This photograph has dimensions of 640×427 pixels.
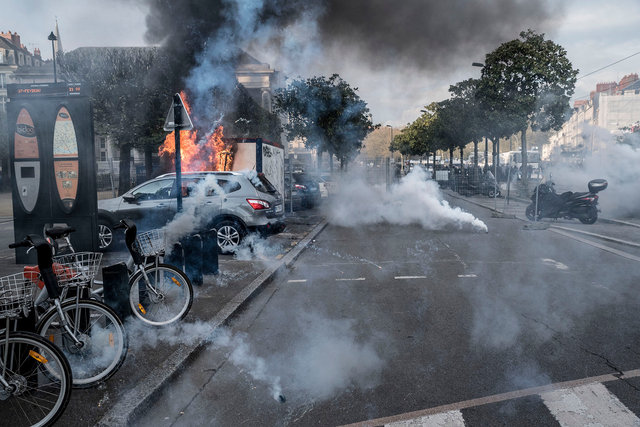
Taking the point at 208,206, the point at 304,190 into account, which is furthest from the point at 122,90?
the point at 208,206

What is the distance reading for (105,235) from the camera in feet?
33.4

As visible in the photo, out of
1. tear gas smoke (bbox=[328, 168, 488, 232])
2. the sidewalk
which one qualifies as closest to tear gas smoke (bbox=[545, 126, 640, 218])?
tear gas smoke (bbox=[328, 168, 488, 232])

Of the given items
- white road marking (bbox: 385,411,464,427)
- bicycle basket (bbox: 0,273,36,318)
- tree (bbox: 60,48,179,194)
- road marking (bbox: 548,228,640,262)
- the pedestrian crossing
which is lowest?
road marking (bbox: 548,228,640,262)

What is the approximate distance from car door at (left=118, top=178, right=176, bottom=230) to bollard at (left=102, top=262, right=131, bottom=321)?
17.0ft

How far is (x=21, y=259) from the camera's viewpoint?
28.1 feet

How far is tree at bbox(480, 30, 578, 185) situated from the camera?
24766 millimetres

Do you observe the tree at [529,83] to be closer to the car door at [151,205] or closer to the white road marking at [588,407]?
the car door at [151,205]

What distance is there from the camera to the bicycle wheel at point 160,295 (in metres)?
5.02

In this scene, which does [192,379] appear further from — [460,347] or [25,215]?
[25,215]

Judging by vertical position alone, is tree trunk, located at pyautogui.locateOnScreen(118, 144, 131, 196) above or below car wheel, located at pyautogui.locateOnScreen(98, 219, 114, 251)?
above

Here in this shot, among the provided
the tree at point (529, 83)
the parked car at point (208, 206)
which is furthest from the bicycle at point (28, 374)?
the tree at point (529, 83)

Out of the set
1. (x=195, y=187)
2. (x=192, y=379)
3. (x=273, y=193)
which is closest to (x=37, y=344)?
(x=192, y=379)

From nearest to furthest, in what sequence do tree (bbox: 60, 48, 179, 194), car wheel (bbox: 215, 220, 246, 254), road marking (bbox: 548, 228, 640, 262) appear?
1. road marking (bbox: 548, 228, 640, 262)
2. car wheel (bbox: 215, 220, 246, 254)
3. tree (bbox: 60, 48, 179, 194)

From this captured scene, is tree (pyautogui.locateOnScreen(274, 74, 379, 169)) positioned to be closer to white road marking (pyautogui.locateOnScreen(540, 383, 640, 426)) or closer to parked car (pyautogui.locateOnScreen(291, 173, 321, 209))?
parked car (pyautogui.locateOnScreen(291, 173, 321, 209))
